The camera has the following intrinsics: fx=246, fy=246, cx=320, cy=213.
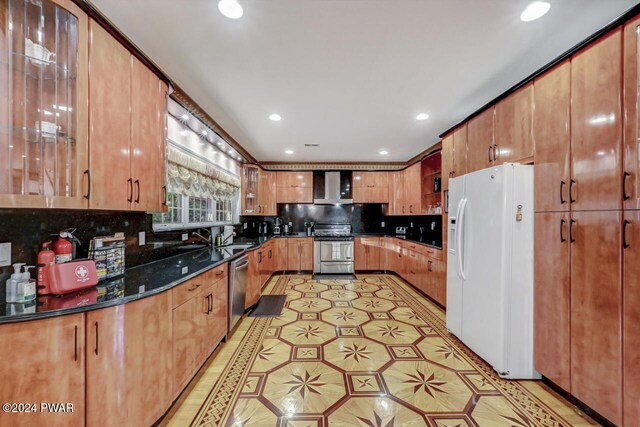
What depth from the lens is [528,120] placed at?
1.97m

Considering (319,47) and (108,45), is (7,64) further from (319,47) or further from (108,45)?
(319,47)

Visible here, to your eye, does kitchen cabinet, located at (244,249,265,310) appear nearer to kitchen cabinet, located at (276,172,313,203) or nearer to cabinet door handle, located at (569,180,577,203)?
kitchen cabinet, located at (276,172,313,203)

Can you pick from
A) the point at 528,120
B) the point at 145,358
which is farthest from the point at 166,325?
the point at 528,120

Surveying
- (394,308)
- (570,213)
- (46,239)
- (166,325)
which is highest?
(570,213)

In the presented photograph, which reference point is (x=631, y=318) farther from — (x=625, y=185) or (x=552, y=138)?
(x=552, y=138)

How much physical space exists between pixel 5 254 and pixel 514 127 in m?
3.57

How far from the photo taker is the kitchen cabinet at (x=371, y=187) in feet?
18.7

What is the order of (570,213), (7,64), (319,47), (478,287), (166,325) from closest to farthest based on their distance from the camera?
1. (7,64)
2. (166,325)
3. (570,213)
4. (319,47)
5. (478,287)

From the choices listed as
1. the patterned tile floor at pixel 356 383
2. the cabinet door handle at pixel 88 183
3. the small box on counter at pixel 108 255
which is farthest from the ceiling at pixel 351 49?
the patterned tile floor at pixel 356 383

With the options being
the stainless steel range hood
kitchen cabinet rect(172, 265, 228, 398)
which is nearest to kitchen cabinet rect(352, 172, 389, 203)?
the stainless steel range hood

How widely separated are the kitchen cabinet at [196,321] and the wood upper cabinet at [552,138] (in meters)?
2.70

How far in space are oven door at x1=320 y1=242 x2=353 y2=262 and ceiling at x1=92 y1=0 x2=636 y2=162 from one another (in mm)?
3042

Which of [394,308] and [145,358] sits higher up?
[145,358]

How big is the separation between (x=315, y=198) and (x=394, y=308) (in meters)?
3.04
